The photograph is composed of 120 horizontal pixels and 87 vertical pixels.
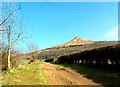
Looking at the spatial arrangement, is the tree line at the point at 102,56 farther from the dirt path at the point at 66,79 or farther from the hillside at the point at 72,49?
the hillside at the point at 72,49

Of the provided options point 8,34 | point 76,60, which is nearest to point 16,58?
point 8,34

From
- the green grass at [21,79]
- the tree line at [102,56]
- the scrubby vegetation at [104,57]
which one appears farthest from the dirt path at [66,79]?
the tree line at [102,56]

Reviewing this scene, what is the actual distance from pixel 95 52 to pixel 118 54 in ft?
A: 25.2

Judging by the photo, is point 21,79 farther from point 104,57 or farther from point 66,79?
point 104,57

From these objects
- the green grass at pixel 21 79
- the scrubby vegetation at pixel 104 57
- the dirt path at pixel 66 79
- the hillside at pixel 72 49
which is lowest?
the dirt path at pixel 66 79

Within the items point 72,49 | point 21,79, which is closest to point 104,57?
point 21,79

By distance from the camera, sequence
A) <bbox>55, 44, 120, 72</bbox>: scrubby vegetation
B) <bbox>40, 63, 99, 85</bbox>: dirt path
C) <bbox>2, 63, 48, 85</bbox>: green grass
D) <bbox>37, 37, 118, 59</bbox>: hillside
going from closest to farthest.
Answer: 1. <bbox>2, 63, 48, 85</bbox>: green grass
2. <bbox>40, 63, 99, 85</bbox>: dirt path
3. <bbox>55, 44, 120, 72</bbox>: scrubby vegetation
4. <bbox>37, 37, 118, 59</bbox>: hillside

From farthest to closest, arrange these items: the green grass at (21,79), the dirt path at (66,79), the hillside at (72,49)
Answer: the hillside at (72,49)
the dirt path at (66,79)
the green grass at (21,79)

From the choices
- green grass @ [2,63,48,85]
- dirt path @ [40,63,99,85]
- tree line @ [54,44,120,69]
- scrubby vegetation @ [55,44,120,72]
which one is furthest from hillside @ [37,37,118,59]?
green grass @ [2,63,48,85]

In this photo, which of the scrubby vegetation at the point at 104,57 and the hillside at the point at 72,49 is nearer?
the scrubby vegetation at the point at 104,57

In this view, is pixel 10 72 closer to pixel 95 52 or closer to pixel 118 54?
pixel 118 54

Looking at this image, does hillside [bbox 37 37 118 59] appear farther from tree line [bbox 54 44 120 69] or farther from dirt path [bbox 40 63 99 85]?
dirt path [bbox 40 63 99 85]

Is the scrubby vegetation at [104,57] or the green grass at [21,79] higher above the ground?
the scrubby vegetation at [104,57]

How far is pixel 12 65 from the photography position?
84.7 feet
